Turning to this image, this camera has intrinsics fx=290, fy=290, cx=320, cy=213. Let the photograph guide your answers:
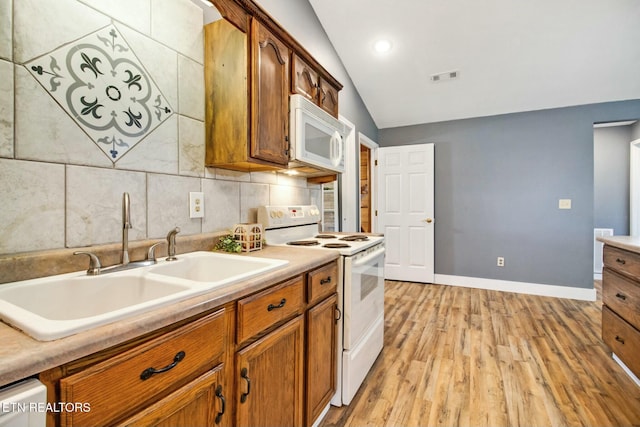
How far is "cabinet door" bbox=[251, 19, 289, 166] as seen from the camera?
1.43 m

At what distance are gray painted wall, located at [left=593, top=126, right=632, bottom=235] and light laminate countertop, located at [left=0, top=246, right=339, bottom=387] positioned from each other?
211 inches

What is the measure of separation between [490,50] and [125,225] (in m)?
3.49

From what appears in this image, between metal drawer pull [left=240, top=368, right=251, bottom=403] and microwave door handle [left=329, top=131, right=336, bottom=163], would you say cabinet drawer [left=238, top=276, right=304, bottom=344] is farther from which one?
microwave door handle [left=329, top=131, right=336, bottom=163]

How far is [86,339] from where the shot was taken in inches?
21.3

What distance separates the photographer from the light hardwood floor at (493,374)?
1565 mm

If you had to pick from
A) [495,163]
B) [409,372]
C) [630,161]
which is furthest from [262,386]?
[630,161]

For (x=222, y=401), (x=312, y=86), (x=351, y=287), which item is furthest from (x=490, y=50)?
(x=222, y=401)

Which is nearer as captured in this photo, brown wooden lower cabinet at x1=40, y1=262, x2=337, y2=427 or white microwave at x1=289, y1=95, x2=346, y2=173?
brown wooden lower cabinet at x1=40, y1=262, x2=337, y2=427

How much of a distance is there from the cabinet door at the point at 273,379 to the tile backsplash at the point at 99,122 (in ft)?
2.29

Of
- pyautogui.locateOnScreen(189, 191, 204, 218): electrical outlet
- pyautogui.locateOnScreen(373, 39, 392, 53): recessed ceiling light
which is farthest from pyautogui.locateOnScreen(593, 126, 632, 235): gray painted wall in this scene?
pyautogui.locateOnScreen(189, 191, 204, 218): electrical outlet

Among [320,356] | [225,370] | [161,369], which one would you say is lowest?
[320,356]

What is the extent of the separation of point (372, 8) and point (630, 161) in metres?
4.17

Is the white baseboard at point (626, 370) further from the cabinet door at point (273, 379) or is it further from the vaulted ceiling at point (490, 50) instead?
the vaulted ceiling at point (490, 50)

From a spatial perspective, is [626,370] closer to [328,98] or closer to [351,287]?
[351,287]
